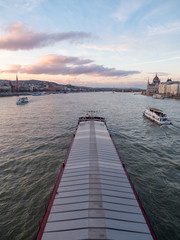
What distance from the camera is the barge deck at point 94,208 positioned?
580 cm

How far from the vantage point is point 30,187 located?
14156mm

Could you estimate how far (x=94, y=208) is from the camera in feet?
22.4

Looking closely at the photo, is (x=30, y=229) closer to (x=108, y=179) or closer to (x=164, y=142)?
(x=108, y=179)

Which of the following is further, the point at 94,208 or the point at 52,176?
the point at 52,176

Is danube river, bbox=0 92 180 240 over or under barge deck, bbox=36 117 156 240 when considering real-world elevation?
under

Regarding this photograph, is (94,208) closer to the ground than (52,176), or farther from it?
farther from it

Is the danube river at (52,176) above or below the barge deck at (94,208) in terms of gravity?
below

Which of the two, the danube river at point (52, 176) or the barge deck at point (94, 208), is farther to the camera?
the danube river at point (52, 176)

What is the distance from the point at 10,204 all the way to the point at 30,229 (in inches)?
141

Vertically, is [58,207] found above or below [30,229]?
above

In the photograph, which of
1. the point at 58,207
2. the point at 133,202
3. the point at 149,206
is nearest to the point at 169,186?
the point at 149,206

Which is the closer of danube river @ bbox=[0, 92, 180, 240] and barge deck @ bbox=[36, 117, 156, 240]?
barge deck @ bbox=[36, 117, 156, 240]

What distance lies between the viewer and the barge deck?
5.80 meters

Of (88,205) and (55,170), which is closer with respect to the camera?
(88,205)
